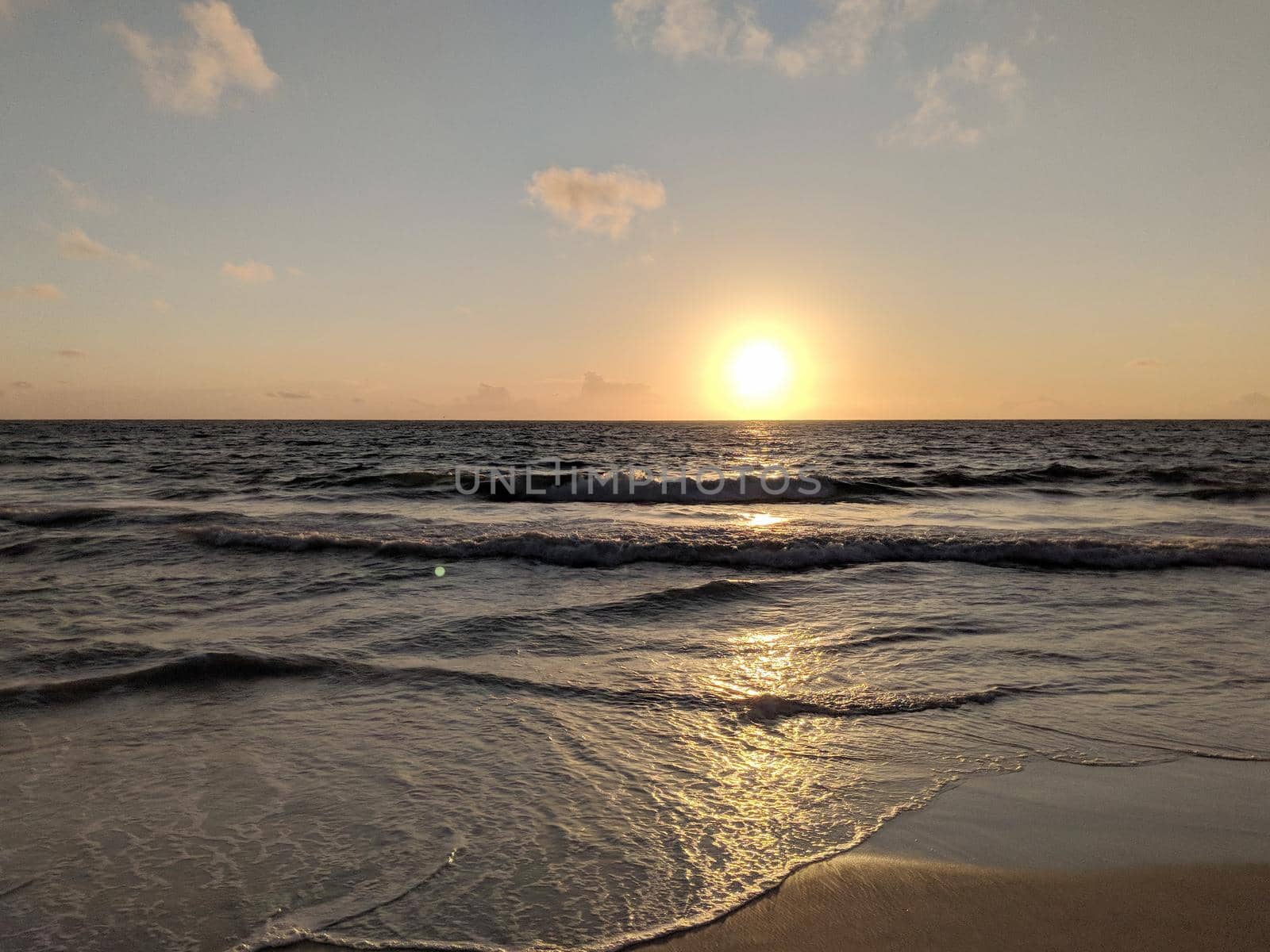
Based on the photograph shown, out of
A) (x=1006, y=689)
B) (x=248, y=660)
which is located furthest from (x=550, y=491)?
(x=1006, y=689)

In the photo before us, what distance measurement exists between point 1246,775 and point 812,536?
9.88 meters

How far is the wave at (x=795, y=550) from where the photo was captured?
1236 cm

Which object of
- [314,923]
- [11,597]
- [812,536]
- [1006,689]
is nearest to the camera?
[314,923]

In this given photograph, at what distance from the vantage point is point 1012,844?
3.62 m

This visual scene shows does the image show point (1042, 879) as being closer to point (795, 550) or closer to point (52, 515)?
point (795, 550)

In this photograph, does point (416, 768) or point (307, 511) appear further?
point (307, 511)

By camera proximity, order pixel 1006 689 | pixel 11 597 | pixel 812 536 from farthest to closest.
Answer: pixel 812 536
pixel 11 597
pixel 1006 689

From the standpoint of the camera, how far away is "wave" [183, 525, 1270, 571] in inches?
487

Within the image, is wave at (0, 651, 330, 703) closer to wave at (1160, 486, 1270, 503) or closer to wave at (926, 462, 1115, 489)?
wave at (926, 462, 1115, 489)

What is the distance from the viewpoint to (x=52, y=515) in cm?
1639

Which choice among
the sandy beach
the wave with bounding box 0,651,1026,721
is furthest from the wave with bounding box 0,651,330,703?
the sandy beach

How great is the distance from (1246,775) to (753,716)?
2.99 metres

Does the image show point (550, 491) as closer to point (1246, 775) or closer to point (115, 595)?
point (115, 595)

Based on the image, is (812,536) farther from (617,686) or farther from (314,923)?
(314,923)
